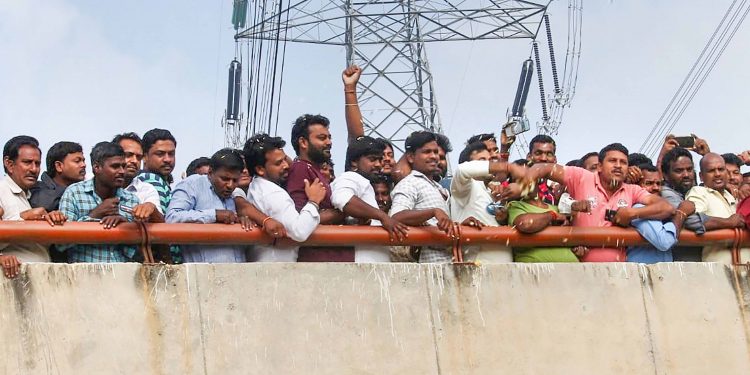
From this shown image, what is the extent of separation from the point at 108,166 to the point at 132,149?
728mm

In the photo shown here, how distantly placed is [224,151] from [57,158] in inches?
42.3

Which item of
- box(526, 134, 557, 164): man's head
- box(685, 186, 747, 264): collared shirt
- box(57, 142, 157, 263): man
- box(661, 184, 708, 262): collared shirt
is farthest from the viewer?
box(526, 134, 557, 164): man's head

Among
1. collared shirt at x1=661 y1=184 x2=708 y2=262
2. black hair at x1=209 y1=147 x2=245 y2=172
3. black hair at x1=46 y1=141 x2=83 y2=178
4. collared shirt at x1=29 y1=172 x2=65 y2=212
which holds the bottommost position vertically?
collared shirt at x1=661 y1=184 x2=708 y2=262

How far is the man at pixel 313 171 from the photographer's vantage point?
18.1 ft

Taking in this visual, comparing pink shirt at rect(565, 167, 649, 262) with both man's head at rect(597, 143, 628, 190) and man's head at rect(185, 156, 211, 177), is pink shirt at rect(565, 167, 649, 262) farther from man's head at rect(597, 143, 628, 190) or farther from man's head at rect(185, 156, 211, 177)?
man's head at rect(185, 156, 211, 177)

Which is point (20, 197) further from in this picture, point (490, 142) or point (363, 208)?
point (490, 142)

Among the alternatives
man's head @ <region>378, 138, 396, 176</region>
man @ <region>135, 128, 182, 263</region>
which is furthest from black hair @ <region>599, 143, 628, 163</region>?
man @ <region>135, 128, 182, 263</region>

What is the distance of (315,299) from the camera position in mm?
5191

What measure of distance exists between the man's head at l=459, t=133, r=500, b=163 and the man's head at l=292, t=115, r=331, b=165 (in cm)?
157

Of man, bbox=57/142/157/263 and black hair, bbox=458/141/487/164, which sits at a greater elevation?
black hair, bbox=458/141/487/164

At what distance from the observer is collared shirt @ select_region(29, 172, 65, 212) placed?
17.6 ft

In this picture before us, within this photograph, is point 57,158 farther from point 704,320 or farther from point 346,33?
point 346,33

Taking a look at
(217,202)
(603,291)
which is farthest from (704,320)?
(217,202)

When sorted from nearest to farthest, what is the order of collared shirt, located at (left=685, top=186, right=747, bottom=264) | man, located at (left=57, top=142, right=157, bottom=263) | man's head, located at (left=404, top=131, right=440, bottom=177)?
man, located at (left=57, top=142, right=157, bottom=263)
man's head, located at (left=404, top=131, right=440, bottom=177)
collared shirt, located at (left=685, top=186, right=747, bottom=264)
